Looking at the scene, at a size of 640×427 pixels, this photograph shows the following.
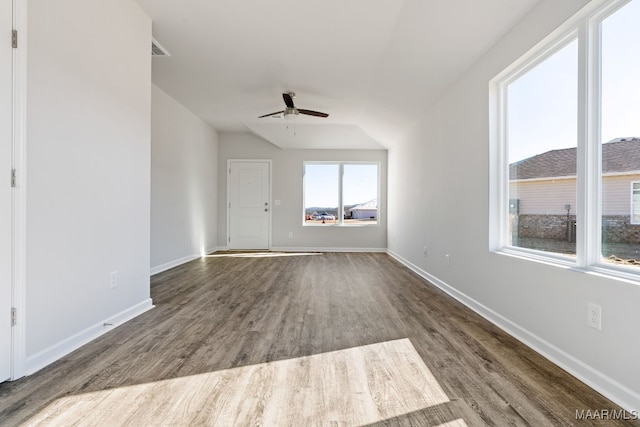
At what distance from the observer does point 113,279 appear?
7.71 feet

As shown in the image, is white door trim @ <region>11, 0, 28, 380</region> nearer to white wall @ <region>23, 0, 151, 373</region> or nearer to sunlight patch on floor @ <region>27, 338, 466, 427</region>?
white wall @ <region>23, 0, 151, 373</region>

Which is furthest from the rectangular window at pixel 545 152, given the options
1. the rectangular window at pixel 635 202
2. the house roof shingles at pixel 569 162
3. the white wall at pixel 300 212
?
the white wall at pixel 300 212

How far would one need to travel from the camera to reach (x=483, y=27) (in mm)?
2383

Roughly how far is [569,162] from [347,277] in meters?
2.87

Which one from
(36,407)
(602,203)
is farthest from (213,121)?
(602,203)

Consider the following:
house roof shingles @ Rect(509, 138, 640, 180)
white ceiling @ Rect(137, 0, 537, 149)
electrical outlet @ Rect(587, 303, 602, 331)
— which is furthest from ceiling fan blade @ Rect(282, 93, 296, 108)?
electrical outlet @ Rect(587, 303, 602, 331)

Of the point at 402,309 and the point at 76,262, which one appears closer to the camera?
the point at 76,262

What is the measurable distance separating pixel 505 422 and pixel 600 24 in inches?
81.7

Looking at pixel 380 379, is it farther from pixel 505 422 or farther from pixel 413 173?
pixel 413 173

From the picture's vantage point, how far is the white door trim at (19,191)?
1.60 metres

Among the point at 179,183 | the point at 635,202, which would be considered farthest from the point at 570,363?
the point at 179,183

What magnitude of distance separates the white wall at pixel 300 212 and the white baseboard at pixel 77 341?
14.4 ft

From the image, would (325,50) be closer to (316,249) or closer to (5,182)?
(5,182)

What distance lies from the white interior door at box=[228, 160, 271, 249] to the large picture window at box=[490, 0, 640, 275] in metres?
5.18
